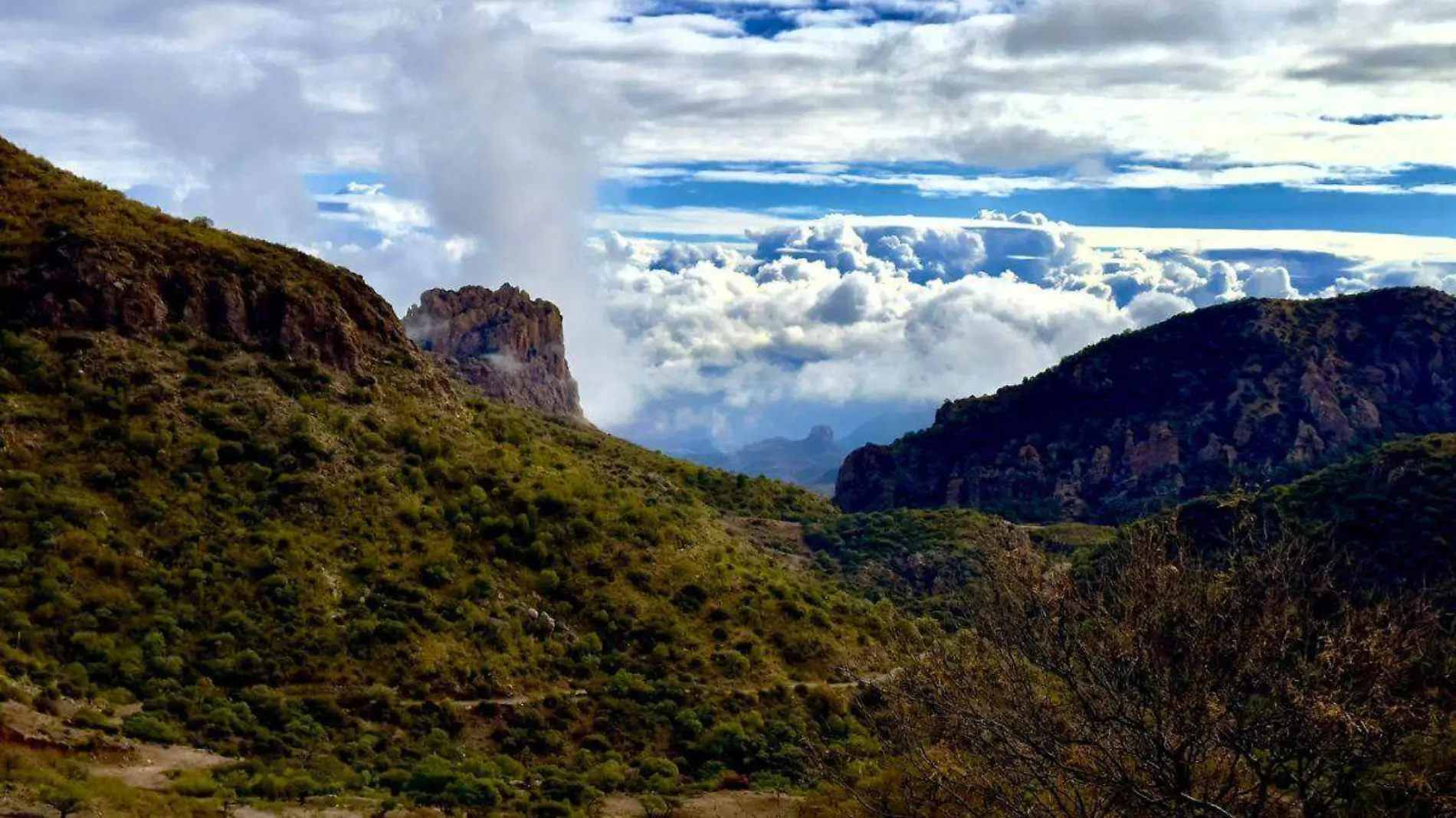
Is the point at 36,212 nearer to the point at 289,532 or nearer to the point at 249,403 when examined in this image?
the point at 249,403

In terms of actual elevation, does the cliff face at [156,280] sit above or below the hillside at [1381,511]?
above

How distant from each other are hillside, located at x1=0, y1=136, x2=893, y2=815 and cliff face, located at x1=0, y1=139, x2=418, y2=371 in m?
0.20

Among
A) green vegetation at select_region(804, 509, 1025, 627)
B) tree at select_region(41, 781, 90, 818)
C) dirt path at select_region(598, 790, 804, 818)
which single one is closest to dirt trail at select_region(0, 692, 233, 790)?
tree at select_region(41, 781, 90, 818)

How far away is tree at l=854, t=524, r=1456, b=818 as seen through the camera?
2197cm

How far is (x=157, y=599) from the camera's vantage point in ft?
180

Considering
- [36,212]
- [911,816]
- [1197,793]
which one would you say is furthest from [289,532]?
[1197,793]

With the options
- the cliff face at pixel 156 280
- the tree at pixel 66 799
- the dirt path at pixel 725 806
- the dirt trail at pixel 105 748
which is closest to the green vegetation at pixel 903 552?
Result: the dirt path at pixel 725 806

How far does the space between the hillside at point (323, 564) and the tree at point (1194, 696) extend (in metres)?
28.1

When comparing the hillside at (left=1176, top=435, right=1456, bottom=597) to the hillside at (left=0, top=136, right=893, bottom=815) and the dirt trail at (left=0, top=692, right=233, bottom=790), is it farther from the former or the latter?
the dirt trail at (left=0, top=692, right=233, bottom=790)

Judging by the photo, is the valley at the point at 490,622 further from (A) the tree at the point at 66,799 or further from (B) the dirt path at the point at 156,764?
(A) the tree at the point at 66,799

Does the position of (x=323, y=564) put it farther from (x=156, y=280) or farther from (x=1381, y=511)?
(x=1381, y=511)

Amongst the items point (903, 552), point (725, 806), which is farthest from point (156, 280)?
point (903, 552)

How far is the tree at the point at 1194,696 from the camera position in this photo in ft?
72.1

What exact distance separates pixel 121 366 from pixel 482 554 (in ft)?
78.1
